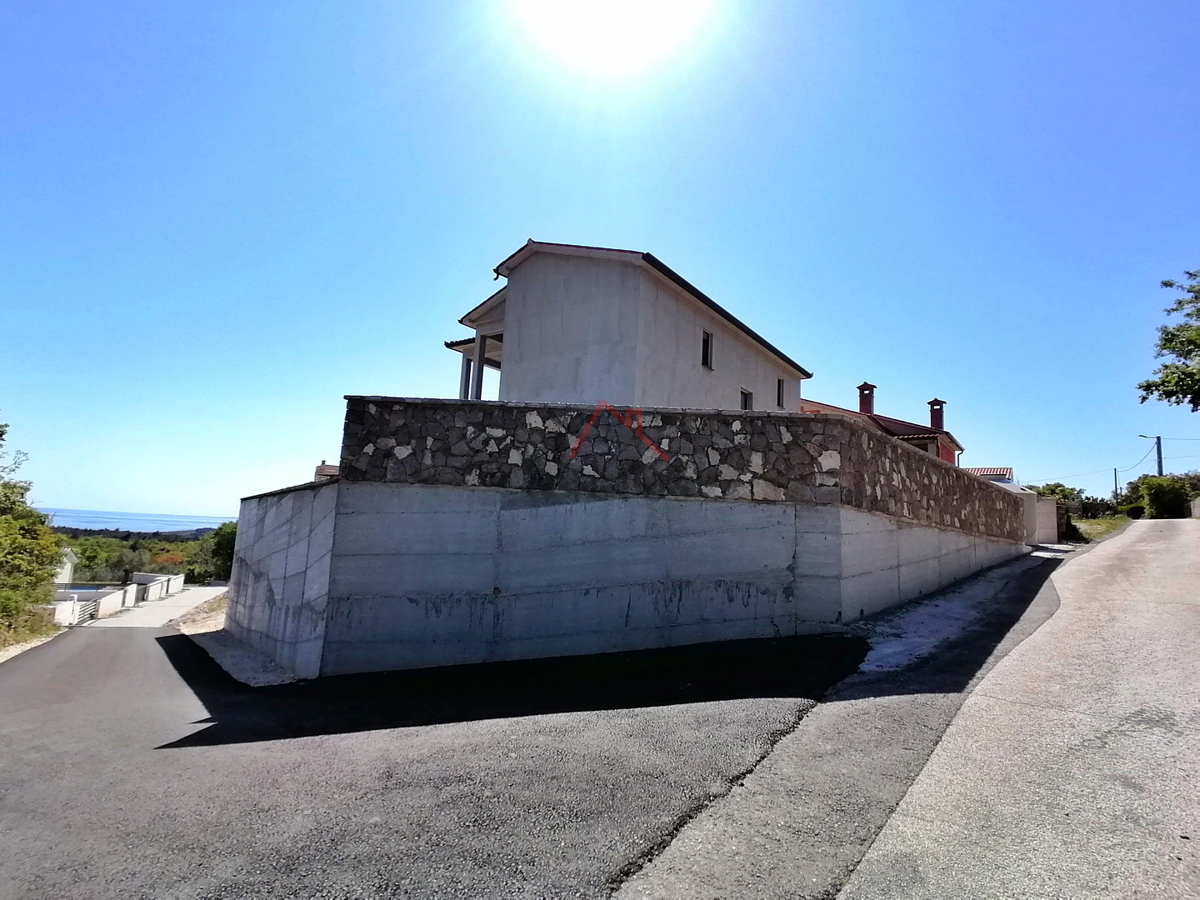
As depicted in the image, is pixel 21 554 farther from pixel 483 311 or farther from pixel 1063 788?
pixel 1063 788

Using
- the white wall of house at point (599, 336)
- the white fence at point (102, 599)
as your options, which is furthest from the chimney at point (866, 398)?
the white fence at point (102, 599)

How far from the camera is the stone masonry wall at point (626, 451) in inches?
289

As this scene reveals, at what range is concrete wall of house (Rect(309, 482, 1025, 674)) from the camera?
A: 23.4 feet

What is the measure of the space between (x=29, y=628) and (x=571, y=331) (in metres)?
18.2

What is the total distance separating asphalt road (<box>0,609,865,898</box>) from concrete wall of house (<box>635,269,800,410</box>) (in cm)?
702

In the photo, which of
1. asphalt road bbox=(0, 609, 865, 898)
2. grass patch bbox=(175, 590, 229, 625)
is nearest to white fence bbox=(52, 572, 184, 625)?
grass patch bbox=(175, 590, 229, 625)

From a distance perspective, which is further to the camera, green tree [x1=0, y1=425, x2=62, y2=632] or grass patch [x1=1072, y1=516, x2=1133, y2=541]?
grass patch [x1=1072, y1=516, x2=1133, y2=541]

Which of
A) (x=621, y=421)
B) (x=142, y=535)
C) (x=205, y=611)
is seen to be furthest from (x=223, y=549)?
(x=142, y=535)

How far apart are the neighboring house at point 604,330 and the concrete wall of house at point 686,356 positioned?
26 mm

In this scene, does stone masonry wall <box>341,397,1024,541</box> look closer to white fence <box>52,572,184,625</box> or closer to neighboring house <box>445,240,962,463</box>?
neighboring house <box>445,240,962,463</box>

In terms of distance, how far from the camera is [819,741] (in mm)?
3947

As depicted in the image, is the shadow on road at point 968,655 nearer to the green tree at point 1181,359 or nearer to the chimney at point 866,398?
the green tree at point 1181,359

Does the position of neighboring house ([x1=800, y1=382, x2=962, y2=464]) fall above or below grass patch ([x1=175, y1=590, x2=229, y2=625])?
above

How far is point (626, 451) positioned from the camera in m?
7.75
